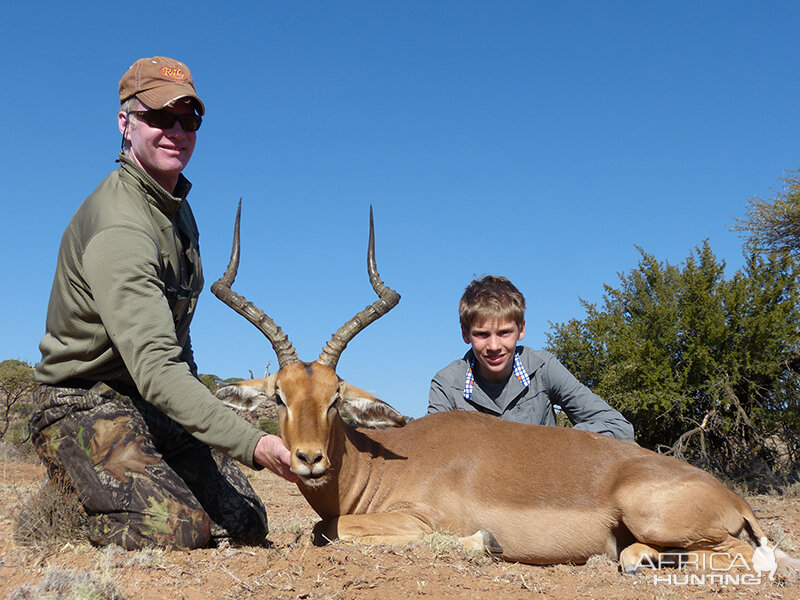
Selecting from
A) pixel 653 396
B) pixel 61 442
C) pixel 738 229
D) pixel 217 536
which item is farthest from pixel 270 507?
pixel 738 229

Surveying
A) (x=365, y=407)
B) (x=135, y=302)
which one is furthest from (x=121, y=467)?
(x=365, y=407)

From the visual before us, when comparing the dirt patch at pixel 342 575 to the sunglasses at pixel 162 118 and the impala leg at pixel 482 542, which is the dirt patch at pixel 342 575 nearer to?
the impala leg at pixel 482 542

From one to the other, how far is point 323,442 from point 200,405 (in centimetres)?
93

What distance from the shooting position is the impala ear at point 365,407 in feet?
19.4

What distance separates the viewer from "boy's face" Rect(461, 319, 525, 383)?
22.9ft

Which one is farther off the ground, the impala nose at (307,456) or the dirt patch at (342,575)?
the impala nose at (307,456)

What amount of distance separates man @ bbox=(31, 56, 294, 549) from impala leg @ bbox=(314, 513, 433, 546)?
794 millimetres

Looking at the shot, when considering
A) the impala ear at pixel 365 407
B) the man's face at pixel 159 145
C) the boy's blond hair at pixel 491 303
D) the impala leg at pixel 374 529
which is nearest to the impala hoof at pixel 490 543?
the impala leg at pixel 374 529

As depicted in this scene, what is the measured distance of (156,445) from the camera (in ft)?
19.8

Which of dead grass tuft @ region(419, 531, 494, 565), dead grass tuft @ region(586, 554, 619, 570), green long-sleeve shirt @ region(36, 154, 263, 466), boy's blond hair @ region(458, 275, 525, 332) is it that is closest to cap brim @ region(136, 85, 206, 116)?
green long-sleeve shirt @ region(36, 154, 263, 466)

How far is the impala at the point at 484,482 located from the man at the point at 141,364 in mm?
598

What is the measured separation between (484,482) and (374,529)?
0.97m

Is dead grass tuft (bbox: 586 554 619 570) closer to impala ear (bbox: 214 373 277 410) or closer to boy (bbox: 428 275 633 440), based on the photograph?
boy (bbox: 428 275 633 440)
